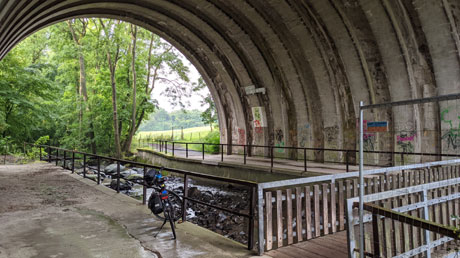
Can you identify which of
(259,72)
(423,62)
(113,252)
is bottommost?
(113,252)

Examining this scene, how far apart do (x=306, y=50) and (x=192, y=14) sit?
6.39m

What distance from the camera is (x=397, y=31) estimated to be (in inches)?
399

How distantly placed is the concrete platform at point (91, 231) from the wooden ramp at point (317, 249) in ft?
1.46

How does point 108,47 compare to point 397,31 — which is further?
point 108,47

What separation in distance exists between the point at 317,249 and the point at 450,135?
8044 mm

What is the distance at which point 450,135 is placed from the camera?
9.40 meters

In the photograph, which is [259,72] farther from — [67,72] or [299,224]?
[67,72]

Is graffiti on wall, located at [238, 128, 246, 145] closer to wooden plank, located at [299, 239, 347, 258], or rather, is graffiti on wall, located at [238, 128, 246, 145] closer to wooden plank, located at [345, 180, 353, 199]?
wooden plank, located at [345, 180, 353, 199]

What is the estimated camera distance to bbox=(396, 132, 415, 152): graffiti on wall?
10.4 m

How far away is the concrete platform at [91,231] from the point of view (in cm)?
386

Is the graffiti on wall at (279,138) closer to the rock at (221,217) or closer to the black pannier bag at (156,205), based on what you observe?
the rock at (221,217)

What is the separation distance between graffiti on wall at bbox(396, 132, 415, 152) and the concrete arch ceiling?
0.16 metres

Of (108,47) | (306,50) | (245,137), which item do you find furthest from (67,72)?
(306,50)

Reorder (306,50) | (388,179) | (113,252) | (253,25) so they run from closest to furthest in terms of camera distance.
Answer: (113,252) < (388,179) < (306,50) < (253,25)
